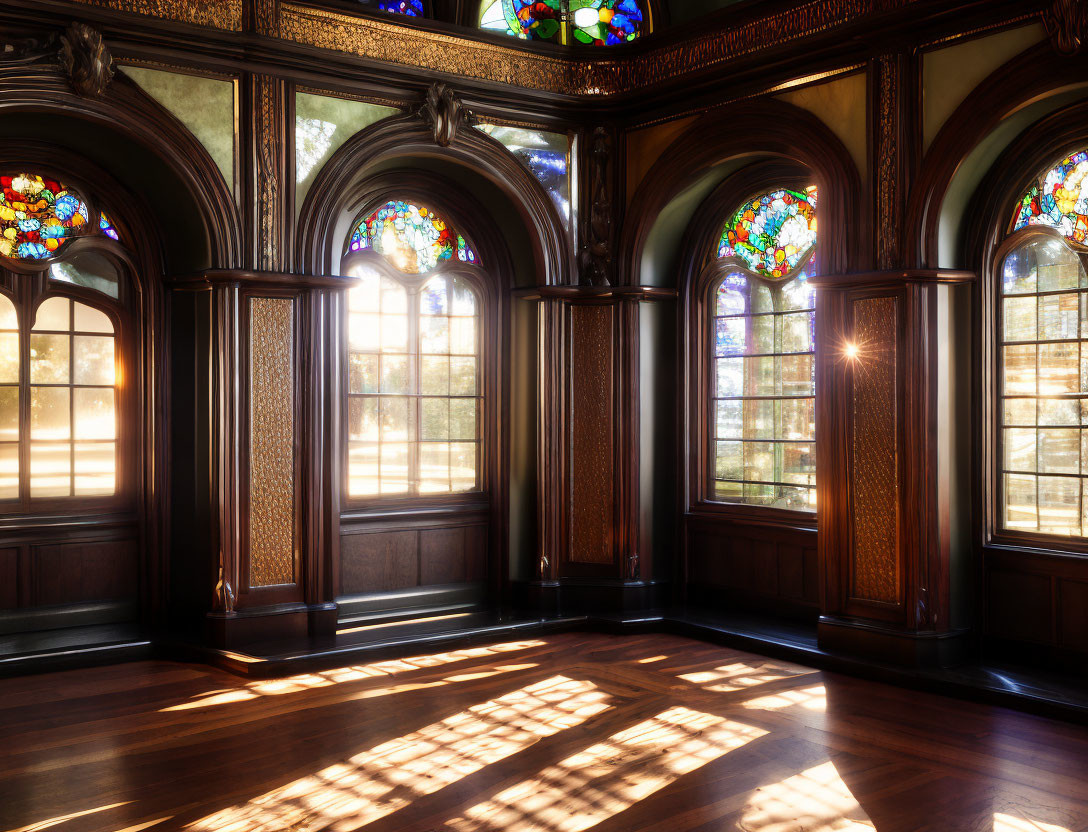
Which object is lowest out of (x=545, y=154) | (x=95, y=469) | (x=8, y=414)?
(x=95, y=469)

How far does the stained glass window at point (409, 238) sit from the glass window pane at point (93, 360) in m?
1.62

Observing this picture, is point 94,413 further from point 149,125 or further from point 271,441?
point 149,125

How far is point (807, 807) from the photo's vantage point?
3906 millimetres

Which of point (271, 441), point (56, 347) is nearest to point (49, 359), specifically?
point (56, 347)

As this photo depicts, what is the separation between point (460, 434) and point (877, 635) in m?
3.06

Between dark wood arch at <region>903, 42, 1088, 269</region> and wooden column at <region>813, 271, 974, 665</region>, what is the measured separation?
202mm

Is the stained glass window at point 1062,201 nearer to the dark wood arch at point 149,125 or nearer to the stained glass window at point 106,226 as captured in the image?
the dark wood arch at point 149,125

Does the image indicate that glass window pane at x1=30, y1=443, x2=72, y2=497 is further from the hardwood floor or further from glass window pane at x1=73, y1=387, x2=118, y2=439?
the hardwood floor

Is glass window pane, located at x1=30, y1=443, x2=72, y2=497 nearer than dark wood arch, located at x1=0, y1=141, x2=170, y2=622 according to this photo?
Yes

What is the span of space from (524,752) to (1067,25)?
408 cm

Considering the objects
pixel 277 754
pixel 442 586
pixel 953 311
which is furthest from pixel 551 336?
pixel 277 754

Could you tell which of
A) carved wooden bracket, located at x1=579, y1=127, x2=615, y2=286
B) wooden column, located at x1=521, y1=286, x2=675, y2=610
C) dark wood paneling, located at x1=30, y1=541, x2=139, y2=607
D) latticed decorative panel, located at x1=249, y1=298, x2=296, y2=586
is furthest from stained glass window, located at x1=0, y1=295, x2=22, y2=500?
carved wooden bracket, located at x1=579, y1=127, x2=615, y2=286

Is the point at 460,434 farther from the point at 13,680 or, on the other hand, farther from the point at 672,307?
the point at 13,680

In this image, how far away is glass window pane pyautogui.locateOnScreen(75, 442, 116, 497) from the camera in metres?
6.45
